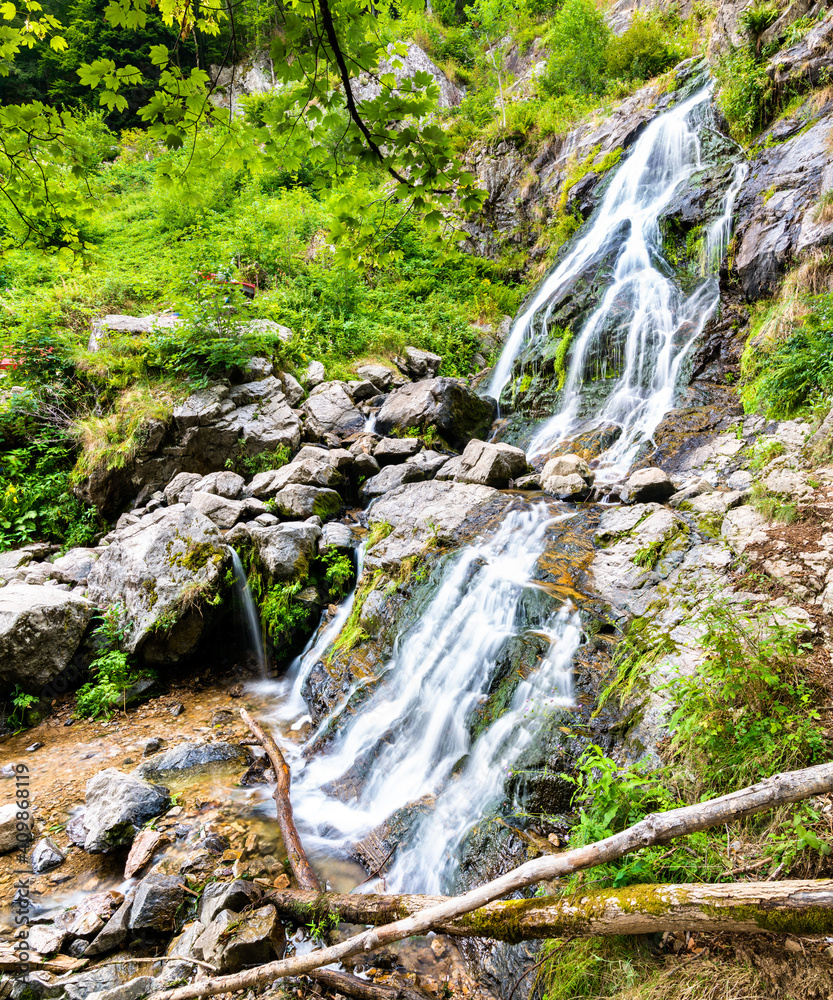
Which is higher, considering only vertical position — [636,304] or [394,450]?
[636,304]

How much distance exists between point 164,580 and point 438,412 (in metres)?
5.62

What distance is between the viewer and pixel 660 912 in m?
1.87

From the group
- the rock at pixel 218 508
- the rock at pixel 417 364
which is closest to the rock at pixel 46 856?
the rock at pixel 218 508

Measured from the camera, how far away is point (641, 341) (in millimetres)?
9047

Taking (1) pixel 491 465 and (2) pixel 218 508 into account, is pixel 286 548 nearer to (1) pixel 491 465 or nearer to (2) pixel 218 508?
(2) pixel 218 508

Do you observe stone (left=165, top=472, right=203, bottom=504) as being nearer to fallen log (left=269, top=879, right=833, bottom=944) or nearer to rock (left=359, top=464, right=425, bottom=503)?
rock (left=359, top=464, right=425, bottom=503)

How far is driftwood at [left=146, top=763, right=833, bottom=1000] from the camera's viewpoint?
6.21 feet

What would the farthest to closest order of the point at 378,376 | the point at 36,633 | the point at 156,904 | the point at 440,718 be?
the point at 378,376 < the point at 36,633 < the point at 440,718 < the point at 156,904

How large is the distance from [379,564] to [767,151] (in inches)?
404

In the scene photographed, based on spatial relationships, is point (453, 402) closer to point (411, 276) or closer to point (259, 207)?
point (411, 276)

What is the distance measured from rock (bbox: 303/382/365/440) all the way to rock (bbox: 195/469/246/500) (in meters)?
2.04

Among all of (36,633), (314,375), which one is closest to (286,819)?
(36,633)

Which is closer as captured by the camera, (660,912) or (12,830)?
(660,912)

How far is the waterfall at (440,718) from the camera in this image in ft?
12.6
